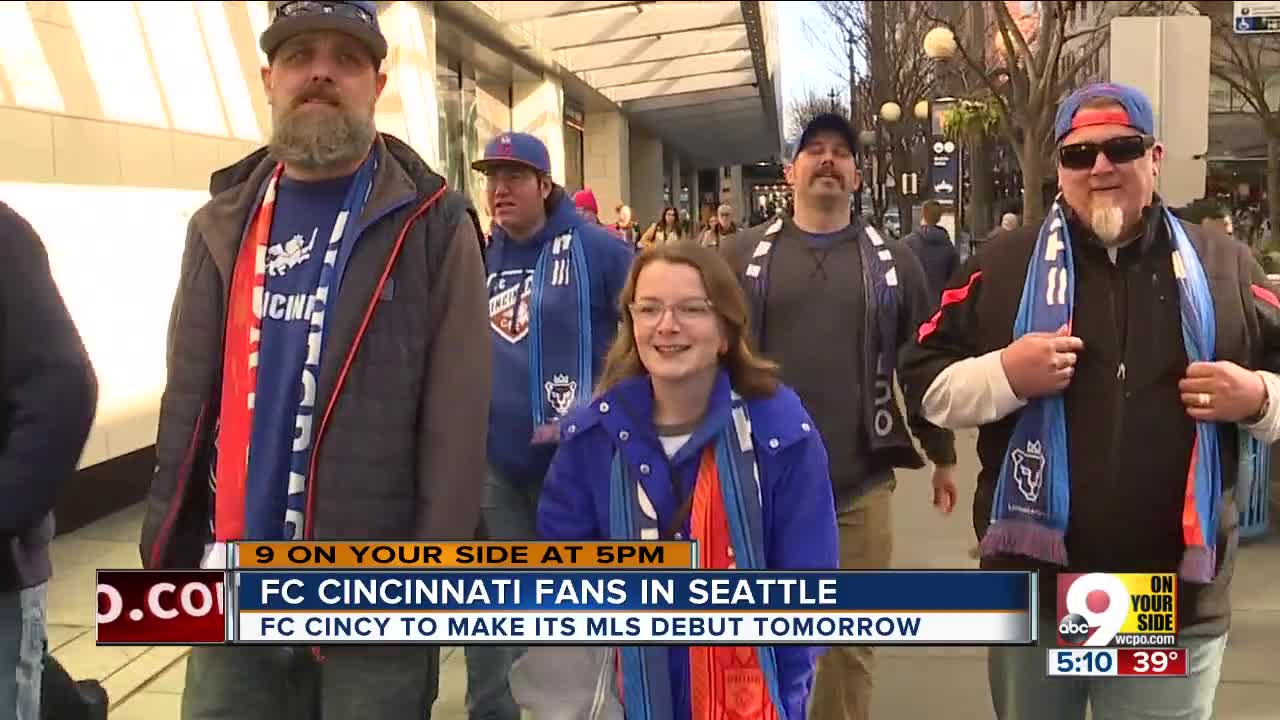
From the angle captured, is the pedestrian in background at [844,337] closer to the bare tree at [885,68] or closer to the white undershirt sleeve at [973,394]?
the white undershirt sleeve at [973,394]

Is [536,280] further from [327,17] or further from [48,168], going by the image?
[48,168]

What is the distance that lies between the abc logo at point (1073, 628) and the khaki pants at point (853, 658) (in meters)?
0.90

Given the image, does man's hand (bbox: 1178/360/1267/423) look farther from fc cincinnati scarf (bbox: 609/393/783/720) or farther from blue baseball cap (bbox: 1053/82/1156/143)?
fc cincinnati scarf (bbox: 609/393/783/720)

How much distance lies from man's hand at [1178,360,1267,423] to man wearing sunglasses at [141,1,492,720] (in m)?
1.26

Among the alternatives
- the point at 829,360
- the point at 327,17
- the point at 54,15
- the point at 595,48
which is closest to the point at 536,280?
the point at 829,360

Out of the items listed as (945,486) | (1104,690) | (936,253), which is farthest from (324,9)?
(936,253)

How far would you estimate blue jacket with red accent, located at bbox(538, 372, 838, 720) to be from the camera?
85.6 inches

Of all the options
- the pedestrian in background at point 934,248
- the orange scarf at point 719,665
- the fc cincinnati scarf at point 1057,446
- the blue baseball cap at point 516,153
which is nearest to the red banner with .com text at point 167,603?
the orange scarf at point 719,665

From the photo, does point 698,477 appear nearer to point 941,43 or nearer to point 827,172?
point 827,172

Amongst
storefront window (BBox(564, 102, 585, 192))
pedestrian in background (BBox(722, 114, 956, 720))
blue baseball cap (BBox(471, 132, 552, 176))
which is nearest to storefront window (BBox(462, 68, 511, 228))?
storefront window (BBox(564, 102, 585, 192))

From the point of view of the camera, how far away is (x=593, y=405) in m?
2.22

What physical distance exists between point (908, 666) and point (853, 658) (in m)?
0.95

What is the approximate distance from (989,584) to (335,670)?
49.1 inches

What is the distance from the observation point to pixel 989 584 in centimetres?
233
